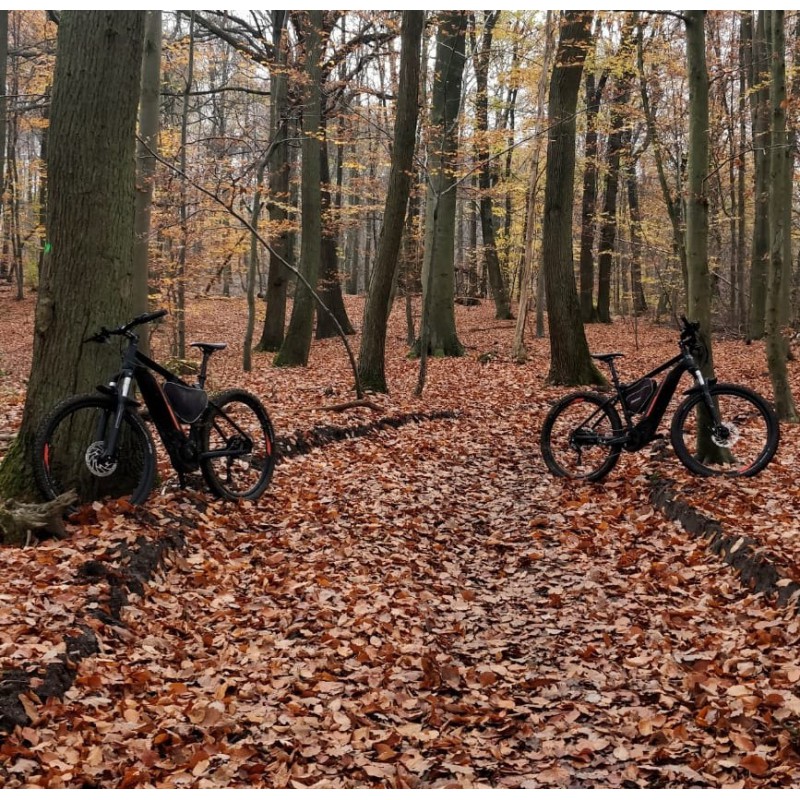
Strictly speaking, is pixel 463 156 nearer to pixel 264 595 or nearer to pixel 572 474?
pixel 572 474

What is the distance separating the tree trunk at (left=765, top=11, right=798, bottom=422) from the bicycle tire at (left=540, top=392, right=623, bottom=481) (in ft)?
7.82

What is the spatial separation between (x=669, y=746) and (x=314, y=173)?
1384 centimetres

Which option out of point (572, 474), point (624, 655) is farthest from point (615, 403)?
point (624, 655)

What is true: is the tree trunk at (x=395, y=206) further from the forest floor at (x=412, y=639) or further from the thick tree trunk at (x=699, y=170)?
the thick tree trunk at (x=699, y=170)

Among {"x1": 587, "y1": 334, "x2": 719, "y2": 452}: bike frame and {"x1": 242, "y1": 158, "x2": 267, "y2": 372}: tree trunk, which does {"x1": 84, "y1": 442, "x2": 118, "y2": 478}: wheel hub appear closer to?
{"x1": 587, "y1": 334, "x2": 719, "y2": 452}: bike frame

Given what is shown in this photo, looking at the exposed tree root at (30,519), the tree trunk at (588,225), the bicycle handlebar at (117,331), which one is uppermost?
the tree trunk at (588,225)

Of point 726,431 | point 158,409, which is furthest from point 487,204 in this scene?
point 158,409

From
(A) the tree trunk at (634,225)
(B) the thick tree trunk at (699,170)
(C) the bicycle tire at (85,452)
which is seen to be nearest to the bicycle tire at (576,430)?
(B) the thick tree trunk at (699,170)

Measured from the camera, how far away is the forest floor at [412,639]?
337cm

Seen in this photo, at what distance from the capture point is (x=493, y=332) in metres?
21.3

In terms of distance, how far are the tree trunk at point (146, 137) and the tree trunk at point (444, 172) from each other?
4.88 metres

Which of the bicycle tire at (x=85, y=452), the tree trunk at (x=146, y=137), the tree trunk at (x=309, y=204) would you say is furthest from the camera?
the tree trunk at (x=309, y=204)

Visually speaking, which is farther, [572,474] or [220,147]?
[220,147]

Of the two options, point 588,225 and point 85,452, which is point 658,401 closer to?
point 85,452
